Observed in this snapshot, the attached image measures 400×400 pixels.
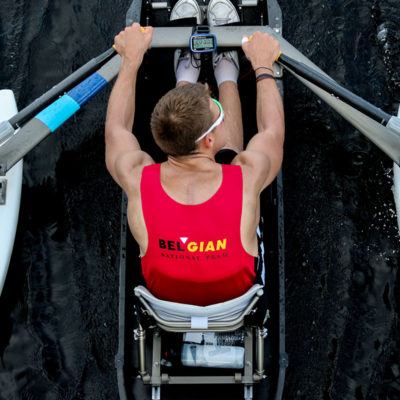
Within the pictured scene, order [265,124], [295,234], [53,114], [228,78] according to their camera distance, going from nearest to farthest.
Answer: [265,124], [53,114], [228,78], [295,234]

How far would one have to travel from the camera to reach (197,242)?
1.93 meters

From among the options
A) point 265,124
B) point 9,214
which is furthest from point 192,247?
point 9,214

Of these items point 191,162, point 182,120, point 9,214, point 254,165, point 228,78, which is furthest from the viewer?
point 9,214

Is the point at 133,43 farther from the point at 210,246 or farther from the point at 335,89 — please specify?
the point at 210,246

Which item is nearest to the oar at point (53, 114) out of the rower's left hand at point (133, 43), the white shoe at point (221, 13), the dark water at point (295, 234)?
the rower's left hand at point (133, 43)

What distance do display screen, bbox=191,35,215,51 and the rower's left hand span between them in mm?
299

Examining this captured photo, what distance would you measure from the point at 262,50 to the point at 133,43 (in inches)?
28.9

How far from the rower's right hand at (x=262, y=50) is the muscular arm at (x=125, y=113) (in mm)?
589

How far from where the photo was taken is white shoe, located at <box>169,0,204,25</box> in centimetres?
337

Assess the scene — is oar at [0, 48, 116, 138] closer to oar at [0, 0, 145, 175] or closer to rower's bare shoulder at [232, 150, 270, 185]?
oar at [0, 0, 145, 175]

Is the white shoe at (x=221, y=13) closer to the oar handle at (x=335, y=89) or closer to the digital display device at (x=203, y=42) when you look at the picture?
the digital display device at (x=203, y=42)

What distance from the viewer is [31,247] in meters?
3.40

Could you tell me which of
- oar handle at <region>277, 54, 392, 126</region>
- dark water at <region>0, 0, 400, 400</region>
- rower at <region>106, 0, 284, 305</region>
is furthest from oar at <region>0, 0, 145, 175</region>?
oar handle at <region>277, 54, 392, 126</region>

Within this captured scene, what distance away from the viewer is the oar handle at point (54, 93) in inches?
112
